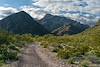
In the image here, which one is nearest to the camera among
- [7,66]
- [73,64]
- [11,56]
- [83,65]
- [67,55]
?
[7,66]

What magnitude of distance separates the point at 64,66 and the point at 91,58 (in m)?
8.70

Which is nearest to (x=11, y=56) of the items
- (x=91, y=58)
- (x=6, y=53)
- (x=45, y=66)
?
(x=6, y=53)

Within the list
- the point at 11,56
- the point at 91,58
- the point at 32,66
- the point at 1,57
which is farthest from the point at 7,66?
the point at 91,58

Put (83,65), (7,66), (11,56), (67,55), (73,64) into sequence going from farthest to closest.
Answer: (67,55), (11,56), (73,64), (83,65), (7,66)

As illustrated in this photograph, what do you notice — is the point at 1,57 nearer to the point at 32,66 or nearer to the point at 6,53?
the point at 6,53

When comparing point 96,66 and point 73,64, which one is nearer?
point 96,66

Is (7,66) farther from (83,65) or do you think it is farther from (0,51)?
(0,51)

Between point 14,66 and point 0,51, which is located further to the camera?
point 0,51

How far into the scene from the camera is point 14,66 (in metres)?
35.1

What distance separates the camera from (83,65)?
3747cm

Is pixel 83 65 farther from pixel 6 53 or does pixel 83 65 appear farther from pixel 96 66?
pixel 6 53

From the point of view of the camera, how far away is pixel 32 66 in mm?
36375

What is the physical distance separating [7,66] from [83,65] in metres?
9.39

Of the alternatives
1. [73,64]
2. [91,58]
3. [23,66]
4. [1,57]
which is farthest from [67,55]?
[23,66]
